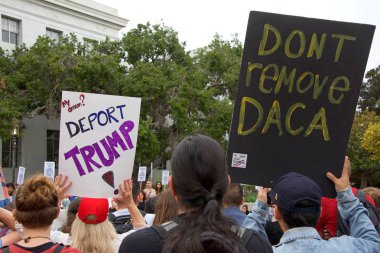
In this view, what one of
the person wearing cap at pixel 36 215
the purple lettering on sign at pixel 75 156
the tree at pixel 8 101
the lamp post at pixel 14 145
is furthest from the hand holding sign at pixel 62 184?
the lamp post at pixel 14 145

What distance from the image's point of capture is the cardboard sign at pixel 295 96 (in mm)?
3225

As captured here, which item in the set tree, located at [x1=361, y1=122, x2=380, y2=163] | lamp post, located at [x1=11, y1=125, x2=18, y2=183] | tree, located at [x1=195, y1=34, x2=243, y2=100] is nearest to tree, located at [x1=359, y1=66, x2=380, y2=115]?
tree, located at [x1=361, y1=122, x2=380, y2=163]

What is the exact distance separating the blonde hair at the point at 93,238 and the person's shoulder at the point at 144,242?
165cm

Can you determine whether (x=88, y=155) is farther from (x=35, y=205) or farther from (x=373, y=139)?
(x=373, y=139)

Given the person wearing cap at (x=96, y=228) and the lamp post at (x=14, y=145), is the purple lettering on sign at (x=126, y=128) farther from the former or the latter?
the lamp post at (x=14, y=145)

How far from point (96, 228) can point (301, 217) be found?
164cm

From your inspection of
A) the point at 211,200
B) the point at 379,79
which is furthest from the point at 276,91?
the point at 379,79

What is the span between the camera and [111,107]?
4336 millimetres

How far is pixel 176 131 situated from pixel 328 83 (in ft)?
81.2

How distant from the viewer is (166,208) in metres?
3.79

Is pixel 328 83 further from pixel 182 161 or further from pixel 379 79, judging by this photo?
pixel 379 79

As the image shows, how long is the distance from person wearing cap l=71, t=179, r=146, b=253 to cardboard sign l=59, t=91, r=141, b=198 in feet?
1.37

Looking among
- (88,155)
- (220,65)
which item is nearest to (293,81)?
(88,155)

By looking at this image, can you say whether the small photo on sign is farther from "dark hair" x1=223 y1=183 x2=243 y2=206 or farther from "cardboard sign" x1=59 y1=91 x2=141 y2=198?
"cardboard sign" x1=59 y1=91 x2=141 y2=198
